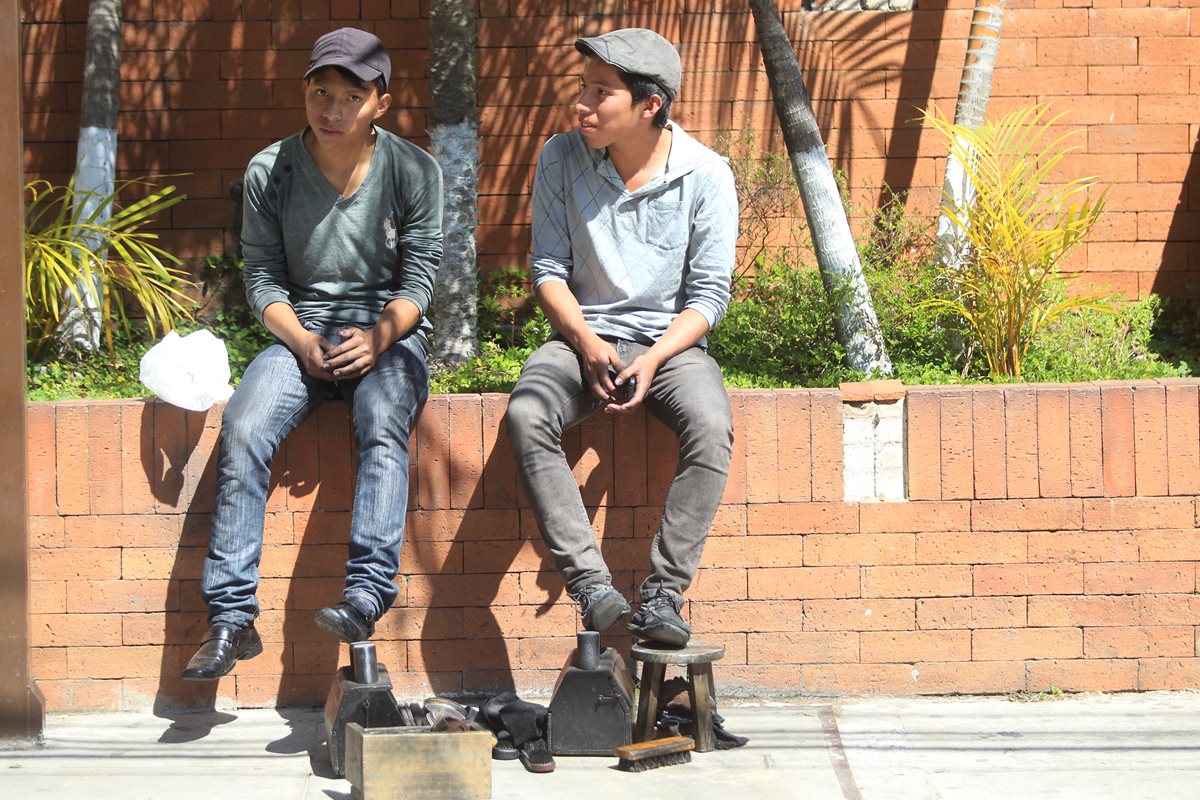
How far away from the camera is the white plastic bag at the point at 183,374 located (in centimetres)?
429

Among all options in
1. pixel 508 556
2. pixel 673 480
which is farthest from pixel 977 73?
pixel 508 556

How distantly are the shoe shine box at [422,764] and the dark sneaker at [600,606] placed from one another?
17.1 inches

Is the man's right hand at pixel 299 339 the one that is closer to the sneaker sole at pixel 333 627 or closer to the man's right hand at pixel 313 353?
the man's right hand at pixel 313 353

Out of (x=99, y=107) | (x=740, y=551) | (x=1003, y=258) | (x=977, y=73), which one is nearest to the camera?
(x=740, y=551)

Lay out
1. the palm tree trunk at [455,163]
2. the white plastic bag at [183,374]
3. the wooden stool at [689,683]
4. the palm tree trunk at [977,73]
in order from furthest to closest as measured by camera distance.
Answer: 1. the palm tree trunk at [977,73]
2. the palm tree trunk at [455,163]
3. the white plastic bag at [183,374]
4. the wooden stool at [689,683]

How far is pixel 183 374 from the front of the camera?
4312mm

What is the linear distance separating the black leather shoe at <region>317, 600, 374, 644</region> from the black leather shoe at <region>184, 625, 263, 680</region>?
0.29 meters

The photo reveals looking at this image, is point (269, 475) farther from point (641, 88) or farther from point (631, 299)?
point (641, 88)

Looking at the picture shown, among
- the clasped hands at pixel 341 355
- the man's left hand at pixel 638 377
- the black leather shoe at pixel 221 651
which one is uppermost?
the clasped hands at pixel 341 355

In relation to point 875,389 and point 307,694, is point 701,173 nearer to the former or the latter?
point 875,389

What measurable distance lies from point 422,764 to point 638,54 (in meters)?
2.22

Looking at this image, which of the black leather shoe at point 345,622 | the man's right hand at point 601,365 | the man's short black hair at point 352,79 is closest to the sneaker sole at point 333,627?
the black leather shoe at point 345,622

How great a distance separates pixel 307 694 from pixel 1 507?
44.1 inches

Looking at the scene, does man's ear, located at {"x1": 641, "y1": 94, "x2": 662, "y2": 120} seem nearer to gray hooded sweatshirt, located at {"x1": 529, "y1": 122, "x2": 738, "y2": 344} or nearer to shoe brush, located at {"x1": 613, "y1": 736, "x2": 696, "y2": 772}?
gray hooded sweatshirt, located at {"x1": 529, "y1": 122, "x2": 738, "y2": 344}
